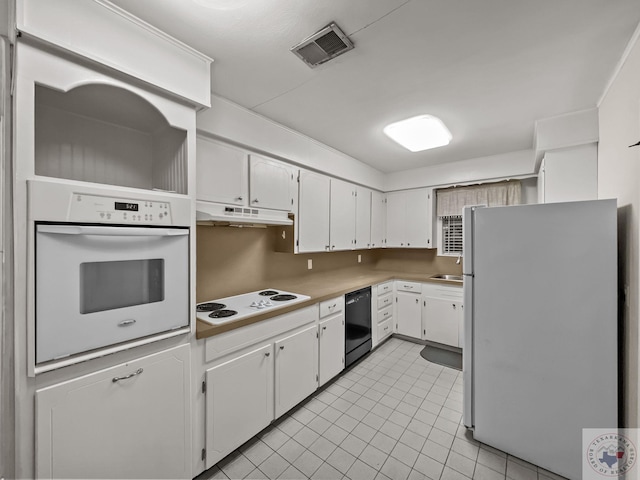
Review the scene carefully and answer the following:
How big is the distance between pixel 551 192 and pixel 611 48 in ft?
4.05

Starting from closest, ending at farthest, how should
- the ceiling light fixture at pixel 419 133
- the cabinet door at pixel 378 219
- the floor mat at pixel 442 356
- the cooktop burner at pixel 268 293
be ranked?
the ceiling light fixture at pixel 419 133 < the cooktop burner at pixel 268 293 < the floor mat at pixel 442 356 < the cabinet door at pixel 378 219

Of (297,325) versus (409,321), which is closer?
(297,325)

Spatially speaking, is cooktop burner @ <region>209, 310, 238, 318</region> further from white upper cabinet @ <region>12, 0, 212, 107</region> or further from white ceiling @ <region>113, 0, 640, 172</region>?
white ceiling @ <region>113, 0, 640, 172</region>

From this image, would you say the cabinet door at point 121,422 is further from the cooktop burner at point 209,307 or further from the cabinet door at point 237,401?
the cooktop burner at point 209,307

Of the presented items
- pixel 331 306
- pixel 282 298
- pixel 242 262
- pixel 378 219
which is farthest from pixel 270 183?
pixel 378 219

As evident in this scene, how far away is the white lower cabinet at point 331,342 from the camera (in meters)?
2.46

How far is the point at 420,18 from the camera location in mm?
1282

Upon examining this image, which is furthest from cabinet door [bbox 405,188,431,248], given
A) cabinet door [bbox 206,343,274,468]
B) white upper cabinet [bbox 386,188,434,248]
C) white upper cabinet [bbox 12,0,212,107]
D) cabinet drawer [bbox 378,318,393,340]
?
white upper cabinet [bbox 12,0,212,107]

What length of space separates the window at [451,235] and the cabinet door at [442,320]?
2.91ft

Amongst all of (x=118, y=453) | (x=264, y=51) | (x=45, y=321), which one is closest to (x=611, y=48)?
(x=264, y=51)

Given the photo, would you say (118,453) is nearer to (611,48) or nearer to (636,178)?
(636,178)

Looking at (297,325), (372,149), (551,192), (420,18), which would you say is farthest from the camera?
(372,149)

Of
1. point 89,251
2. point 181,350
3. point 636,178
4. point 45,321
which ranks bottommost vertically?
point 181,350

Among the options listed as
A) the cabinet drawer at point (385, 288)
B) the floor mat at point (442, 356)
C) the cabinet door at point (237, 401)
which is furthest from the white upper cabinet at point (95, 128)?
the floor mat at point (442, 356)
